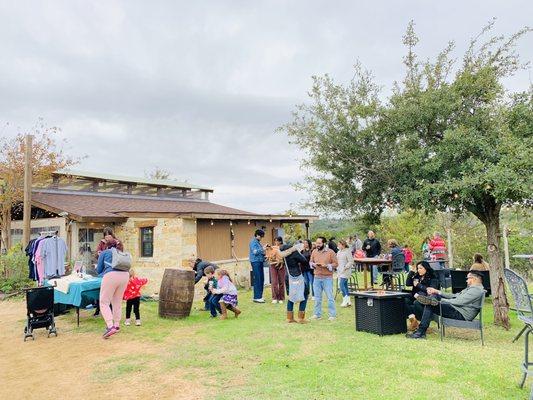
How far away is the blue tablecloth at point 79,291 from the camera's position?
7.70 m

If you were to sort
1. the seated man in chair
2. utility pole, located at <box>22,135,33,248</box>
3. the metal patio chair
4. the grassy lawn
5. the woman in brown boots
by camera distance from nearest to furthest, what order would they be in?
the metal patio chair
the grassy lawn
the seated man in chair
the woman in brown boots
utility pole, located at <box>22,135,33,248</box>

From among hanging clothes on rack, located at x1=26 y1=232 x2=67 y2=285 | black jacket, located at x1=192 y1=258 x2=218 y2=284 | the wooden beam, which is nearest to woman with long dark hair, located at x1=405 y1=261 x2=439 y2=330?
black jacket, located at x1=192 y1=258 x2=218 y2=284

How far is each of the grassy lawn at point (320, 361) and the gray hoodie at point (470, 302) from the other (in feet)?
1.63

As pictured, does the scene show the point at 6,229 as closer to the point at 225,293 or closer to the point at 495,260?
the point at 225,293

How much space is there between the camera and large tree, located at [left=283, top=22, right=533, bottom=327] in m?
7.22

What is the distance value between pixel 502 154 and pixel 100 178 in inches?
627

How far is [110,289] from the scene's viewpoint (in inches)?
288

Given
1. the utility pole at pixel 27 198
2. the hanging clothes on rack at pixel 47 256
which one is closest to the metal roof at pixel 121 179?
the utility pole at pixel 27 198

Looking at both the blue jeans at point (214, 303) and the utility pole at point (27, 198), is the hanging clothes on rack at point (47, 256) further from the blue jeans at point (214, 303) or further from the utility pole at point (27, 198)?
the blue jeans at point (214, 303)

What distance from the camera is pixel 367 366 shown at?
16.6 ft

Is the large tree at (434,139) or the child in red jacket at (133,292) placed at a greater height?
the large tree at (434,139)

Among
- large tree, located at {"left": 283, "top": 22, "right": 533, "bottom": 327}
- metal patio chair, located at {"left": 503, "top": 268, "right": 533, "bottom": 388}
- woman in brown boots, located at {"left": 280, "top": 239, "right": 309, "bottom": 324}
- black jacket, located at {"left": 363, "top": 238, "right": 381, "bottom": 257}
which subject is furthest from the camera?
black jacket, located at {"left": 363, "top": 238, "right": 381, "bottom": 257}

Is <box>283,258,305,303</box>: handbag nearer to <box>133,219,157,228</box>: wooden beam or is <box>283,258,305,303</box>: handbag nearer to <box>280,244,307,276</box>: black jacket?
<box>280,244,307,276</box>: black jacket

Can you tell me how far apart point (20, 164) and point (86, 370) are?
1377cm
